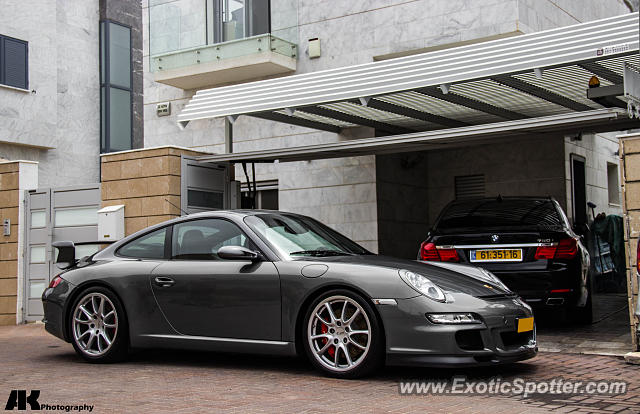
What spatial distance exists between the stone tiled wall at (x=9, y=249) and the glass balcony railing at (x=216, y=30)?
4.08 m

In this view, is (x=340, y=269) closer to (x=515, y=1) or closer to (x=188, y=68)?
(x=515, y=1)

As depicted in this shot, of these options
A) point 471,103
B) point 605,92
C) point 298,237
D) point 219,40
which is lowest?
point 298,237

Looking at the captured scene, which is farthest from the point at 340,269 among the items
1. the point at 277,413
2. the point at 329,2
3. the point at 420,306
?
the point at 329,2

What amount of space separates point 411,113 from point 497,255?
389 cm

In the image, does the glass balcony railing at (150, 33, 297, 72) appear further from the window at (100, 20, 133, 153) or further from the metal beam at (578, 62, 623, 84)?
the window at (100, 20, 133, 153)

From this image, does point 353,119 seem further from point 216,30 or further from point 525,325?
point 525,325

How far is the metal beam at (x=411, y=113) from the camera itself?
11344 millimetres

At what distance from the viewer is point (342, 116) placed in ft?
41.1

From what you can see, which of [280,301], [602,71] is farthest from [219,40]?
[280,301]

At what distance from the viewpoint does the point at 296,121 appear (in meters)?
12.9

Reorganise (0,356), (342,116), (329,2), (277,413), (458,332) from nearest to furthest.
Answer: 1. (277,413)
2. (458,332)
3. (0,356)
4. (342,116)
5. (329,2)

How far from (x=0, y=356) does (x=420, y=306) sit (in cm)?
486

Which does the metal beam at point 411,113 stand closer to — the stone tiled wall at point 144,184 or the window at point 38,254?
the stone tiled wall at point 144,184

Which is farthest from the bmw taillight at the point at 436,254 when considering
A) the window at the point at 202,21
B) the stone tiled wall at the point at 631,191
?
the window at the point at 202,21
